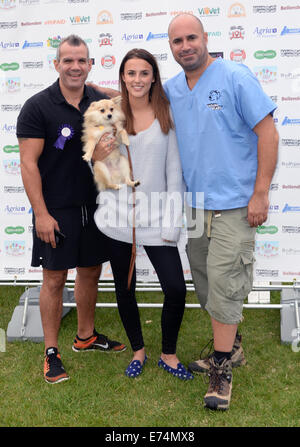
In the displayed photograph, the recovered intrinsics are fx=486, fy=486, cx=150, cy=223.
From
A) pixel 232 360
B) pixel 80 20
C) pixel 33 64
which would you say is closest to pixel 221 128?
pixel 232 360

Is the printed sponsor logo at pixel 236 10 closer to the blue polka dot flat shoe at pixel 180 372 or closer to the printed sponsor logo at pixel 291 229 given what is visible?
the printed sponsor logo at pixel 291 229

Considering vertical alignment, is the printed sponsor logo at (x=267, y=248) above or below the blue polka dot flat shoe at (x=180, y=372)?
above

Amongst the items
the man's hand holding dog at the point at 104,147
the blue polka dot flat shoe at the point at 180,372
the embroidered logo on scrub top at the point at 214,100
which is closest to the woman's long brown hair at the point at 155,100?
the man's hand holding dog at the point at 104,147

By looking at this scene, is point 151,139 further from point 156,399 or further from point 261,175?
point 156,399

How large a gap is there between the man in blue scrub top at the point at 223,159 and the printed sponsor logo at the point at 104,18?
136 centimetres

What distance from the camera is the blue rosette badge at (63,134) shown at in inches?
117

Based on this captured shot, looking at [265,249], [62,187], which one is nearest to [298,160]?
[265,249]

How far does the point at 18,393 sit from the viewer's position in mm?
3088

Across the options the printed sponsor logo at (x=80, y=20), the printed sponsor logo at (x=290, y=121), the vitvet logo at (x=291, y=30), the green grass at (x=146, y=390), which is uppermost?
the printed sponsor logo at (x=80, y=20)

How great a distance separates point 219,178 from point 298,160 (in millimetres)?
1435

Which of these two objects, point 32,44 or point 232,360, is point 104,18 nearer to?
point 32,44

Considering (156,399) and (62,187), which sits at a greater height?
(62,187)

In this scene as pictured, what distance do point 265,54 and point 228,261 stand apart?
1900mm

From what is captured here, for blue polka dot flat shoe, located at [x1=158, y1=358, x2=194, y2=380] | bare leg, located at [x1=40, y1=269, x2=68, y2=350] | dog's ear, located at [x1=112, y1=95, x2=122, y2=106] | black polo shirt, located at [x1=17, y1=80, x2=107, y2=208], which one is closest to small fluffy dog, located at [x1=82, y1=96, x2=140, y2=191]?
dog's ear, located at [x1=112, y1=95, x2=122, y2=106]
